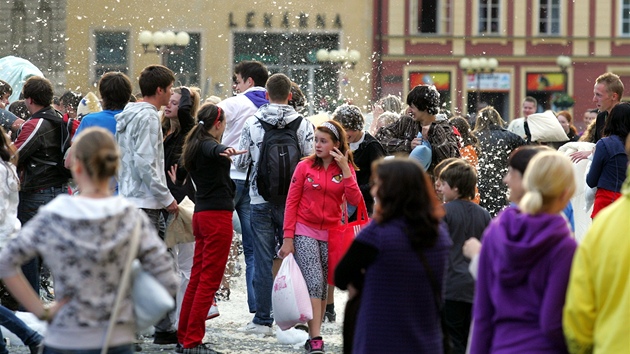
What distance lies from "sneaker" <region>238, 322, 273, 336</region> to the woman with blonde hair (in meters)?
4.39

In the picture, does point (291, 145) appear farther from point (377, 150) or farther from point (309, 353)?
point (309, 353)

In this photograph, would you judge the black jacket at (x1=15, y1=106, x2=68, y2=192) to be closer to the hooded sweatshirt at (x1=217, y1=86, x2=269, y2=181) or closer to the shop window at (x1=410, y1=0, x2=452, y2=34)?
the hooded sweatshirt at (x1=217, y1=86, x2=269, y2=181)

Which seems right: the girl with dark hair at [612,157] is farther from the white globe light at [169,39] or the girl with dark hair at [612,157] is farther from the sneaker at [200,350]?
the white globe light at [169,39]

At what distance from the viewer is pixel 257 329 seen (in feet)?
29.5

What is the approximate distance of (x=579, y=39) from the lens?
159 ft

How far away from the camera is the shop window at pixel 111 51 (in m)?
42.8

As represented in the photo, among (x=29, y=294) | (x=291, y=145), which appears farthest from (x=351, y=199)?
(x=29, y=294)

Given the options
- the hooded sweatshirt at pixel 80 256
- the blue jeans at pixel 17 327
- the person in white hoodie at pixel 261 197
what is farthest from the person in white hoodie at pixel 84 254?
the person in white hoodie at pixel 261 197

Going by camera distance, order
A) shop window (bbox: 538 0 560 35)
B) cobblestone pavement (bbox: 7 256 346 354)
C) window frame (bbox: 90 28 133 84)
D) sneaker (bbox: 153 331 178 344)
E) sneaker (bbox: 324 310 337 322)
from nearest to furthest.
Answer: cobblestone pavement (bbox: 7 256 346 354) < sneaker (bbox: 153 331 178 344) < sneaker (bbox: 324 310 337 322) < window frame (bbox: 90 28 133 84) < shop window (bbox: 538 0 560 35)

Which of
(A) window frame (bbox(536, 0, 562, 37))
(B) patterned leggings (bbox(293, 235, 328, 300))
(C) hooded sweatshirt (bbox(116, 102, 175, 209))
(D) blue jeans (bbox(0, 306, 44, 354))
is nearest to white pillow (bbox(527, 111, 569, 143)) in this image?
(B) patterned leggings (bbox(293, 235, 328, 300))

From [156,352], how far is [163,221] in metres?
0.96

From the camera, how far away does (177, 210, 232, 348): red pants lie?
7.79 metres

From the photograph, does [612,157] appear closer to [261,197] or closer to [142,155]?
[261,197]

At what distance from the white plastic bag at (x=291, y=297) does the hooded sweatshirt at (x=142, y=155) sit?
0.88 metres
